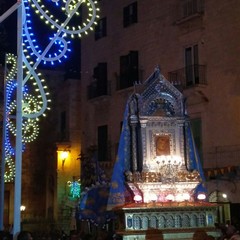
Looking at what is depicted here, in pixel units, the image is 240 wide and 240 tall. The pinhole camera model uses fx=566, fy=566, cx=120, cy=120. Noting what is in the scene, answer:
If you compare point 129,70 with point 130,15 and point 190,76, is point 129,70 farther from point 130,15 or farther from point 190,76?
point 190,76

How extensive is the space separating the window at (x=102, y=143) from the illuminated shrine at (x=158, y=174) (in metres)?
12.8

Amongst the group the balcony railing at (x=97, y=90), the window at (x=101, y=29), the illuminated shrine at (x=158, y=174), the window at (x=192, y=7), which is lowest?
the illuminated shrine at (x=158, y=174)

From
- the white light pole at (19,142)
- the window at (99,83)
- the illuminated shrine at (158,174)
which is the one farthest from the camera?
the window at (99,83)

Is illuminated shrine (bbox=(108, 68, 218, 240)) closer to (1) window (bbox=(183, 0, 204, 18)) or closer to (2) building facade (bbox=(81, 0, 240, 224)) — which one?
(2) building facade (bbox=(81, 0, 240, 224))

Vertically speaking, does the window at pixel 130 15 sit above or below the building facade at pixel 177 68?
above

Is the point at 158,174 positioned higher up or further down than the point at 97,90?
further down

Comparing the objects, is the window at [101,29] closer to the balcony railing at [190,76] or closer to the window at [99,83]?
the window at [99,83]

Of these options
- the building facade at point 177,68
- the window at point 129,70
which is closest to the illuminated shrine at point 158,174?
the building facade at point 177,68

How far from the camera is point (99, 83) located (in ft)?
93.8

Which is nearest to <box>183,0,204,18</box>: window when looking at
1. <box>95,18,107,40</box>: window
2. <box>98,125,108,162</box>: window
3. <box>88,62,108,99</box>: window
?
<box>88,62,108,99</box>: window

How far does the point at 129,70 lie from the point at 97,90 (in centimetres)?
279

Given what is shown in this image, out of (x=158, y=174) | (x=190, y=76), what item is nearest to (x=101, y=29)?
(x=190, y=76)

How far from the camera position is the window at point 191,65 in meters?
22.9

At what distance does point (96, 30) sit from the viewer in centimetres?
Result: 3014
